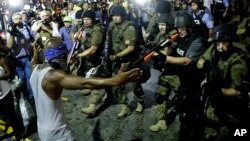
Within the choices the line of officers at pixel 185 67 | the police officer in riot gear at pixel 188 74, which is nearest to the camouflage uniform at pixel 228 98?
the line of officers at pixel 185 67

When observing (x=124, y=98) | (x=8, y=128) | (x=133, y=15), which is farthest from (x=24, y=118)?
(x=133, y=15)

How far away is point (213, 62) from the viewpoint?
14.7ft

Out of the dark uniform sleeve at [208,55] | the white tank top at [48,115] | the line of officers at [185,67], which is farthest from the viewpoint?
the dark uniform sleeve at [208,55]

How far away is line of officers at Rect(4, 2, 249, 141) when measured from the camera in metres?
4.30

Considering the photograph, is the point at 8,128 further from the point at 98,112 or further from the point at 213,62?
the point at 213,62

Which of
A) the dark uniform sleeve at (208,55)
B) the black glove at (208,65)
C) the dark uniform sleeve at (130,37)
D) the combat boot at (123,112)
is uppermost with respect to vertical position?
the dark uniform sleeve at (130,37)

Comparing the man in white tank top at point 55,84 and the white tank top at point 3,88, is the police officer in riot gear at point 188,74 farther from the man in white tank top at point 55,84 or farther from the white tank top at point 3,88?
the white tank top at point 3,88

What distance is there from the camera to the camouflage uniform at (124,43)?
19.8 feet

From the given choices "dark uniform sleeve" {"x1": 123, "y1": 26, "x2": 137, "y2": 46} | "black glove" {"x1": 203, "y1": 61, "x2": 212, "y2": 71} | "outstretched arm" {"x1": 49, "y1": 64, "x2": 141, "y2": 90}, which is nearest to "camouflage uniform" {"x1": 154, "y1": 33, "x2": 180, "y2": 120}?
"dark uniform sleeve" {"x1": 123, "y1": 26, "x2": 137, "y2": 46}

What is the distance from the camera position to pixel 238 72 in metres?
4.16

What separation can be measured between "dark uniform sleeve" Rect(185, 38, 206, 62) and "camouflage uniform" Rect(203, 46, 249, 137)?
22 cm

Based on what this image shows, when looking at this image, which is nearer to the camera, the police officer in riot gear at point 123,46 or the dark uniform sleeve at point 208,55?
the dark uniform sleeve at point 208,55

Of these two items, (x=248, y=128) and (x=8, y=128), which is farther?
(x=8, y=128)

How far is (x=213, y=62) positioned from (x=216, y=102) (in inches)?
23.2
